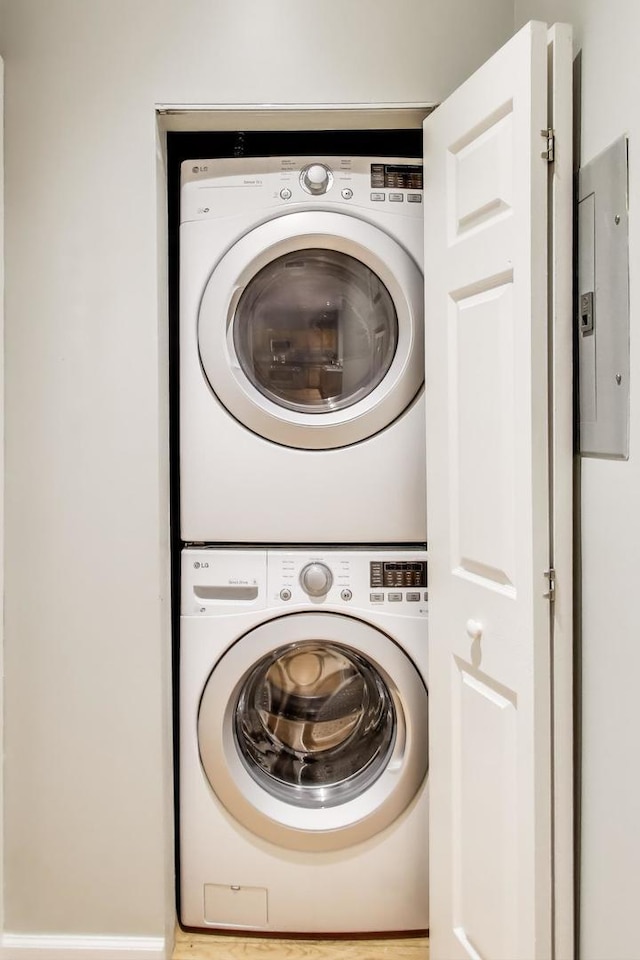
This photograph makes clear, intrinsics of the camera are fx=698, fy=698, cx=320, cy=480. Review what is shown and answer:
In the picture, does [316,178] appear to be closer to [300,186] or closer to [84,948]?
[300,186]

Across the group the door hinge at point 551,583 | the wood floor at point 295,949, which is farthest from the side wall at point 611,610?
the wood floor at point 295,949

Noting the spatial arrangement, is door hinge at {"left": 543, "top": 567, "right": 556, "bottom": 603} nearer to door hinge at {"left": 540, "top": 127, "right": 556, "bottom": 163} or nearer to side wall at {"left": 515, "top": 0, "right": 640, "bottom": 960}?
side wall at {"left": 515, "top": 0, "right": 640, "bottom": 960}

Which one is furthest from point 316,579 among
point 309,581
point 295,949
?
point 295,949

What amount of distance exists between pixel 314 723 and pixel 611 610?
92 cm

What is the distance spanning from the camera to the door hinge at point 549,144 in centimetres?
118

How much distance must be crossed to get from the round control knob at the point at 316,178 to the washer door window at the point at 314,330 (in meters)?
0.07

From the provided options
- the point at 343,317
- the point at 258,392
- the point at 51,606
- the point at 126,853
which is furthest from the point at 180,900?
the point at 343,317

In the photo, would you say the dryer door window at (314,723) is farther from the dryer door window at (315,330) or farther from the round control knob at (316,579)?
Answer: the dryer door window at (315,330)

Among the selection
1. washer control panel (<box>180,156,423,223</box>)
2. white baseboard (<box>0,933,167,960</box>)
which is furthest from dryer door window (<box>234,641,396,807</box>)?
washer control panel (<box>180,156,423,223</box>)

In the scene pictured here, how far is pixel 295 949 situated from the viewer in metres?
1.67


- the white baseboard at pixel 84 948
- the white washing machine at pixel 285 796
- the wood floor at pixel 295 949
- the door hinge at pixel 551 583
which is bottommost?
the wood floor at pixel 295 949

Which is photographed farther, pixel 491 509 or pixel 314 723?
pixel 314 723

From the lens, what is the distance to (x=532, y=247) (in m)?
1.18

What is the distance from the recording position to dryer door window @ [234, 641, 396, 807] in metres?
1.73
